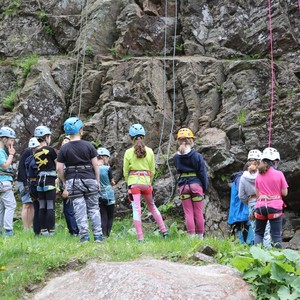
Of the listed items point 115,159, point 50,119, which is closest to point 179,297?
point 115,159

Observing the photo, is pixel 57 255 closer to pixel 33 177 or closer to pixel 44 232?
pixel 44 232

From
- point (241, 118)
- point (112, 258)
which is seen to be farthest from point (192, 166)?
point (241, 118)

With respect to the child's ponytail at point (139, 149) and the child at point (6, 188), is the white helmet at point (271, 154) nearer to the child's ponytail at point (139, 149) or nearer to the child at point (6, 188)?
the child's ponytail at point (139, 149)

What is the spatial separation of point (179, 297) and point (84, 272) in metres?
1.43

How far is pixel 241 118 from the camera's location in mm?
14844

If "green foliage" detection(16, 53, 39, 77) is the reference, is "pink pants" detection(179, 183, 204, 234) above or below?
below

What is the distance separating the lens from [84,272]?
655cm

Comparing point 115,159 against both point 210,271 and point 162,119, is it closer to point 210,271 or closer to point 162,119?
point 162,119

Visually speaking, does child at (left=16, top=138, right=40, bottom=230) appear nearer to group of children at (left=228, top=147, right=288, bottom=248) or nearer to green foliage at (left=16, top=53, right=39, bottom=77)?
group of children at (left=228, top=147, right=288, bottom=248)

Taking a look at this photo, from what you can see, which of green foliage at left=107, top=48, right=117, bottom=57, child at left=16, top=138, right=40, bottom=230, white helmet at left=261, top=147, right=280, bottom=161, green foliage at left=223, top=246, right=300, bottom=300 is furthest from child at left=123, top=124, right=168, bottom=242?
green foliage at left=107, top=48, right=117, bottom=57

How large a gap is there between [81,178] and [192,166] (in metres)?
2.14

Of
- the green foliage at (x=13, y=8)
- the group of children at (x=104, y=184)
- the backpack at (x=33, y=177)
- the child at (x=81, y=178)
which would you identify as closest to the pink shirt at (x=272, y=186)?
the group of children at (x=104, y=184)

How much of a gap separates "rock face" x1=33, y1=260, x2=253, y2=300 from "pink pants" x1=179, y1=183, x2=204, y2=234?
288 cm

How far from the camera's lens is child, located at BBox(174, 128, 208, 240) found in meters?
9.63
